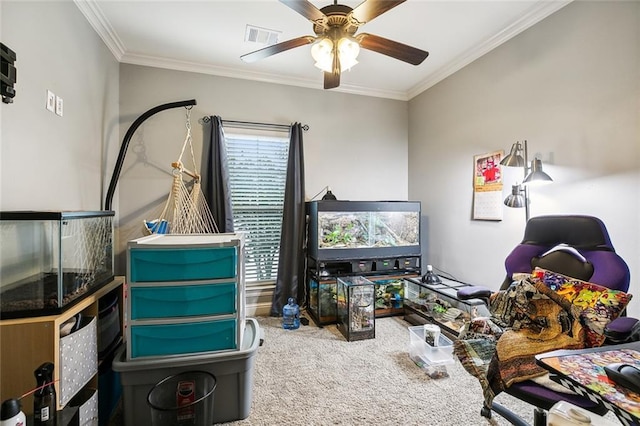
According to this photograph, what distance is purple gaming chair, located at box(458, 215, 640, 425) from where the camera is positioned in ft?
3.98

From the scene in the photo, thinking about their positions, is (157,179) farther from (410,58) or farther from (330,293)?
(410,58)

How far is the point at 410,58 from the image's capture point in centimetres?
186

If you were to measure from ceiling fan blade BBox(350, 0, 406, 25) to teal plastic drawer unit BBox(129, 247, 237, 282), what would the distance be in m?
1.48

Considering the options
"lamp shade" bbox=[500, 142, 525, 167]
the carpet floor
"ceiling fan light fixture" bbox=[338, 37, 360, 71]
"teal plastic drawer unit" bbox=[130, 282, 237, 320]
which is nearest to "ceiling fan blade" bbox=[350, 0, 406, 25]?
"ceiling fan light fixture" bbox=[338, 37, 360, 71]

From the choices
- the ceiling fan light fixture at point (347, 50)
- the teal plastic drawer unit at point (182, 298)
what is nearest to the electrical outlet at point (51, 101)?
the teal plastic drawer unit at point (182, 298)

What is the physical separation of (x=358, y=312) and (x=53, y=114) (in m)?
2.76

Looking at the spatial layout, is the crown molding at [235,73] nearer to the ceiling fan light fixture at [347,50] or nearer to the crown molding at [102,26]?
the crown molding at [102,26]

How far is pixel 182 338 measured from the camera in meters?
1.58

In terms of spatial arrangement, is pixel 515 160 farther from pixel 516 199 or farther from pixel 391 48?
pixel 391 48

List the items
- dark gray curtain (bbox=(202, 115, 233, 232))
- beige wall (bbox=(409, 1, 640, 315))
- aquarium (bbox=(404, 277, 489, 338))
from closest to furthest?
beige wall (bbox=(409, 1, 640, 315)), aquarium (bbox=(404, 277, 489, 338)), dark gray curtain (bbox=(202, 115, 233, 232))

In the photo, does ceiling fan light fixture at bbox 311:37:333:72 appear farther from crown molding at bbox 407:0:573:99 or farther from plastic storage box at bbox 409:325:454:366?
plastic storage box at bbox 409:325:454:366

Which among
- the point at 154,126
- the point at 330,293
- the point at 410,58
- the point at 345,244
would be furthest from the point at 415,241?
the point at 154,126

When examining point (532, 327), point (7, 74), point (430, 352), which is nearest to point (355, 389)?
point (430, 352)

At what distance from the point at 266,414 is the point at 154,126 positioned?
2.87 metres
